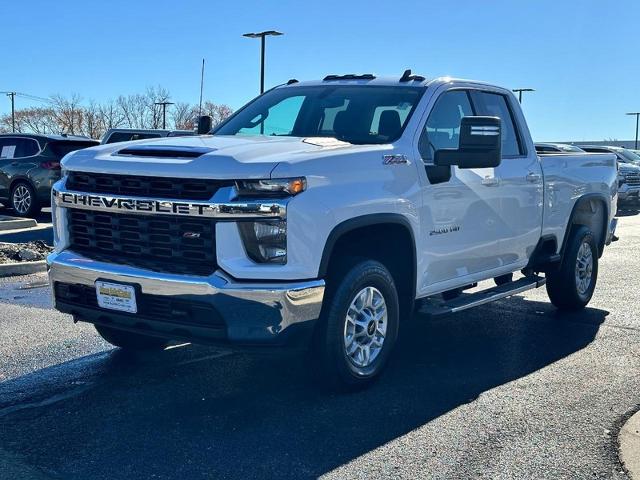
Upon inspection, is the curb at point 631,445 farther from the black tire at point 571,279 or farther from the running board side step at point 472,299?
the black tire at point 571,279

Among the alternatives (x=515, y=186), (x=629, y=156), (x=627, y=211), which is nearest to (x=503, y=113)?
(x=515, y=186)

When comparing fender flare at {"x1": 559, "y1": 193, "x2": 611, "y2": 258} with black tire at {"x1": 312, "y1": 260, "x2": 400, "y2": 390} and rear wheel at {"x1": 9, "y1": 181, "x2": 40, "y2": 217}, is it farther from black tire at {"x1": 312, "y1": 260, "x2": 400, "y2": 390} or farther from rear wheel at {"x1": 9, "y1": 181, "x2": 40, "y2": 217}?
rear wheel at {"x1": 9, "y1": 181, "x2": 40, "y2": 217}

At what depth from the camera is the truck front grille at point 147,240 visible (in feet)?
14.7

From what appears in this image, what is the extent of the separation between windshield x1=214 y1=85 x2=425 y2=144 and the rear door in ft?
3.16

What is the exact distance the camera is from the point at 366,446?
4.25m

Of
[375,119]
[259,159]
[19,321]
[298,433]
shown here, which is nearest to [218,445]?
[298,433]

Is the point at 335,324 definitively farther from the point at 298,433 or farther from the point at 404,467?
the point at 404,467

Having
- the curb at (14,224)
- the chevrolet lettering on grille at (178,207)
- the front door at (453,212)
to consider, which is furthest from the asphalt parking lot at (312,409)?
the curb at (14,224)

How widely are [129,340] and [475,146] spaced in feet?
9.55

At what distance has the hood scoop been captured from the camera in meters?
4.70

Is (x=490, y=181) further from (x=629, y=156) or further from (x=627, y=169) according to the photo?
(x=629, y=156)

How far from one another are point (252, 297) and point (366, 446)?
39.6 inches

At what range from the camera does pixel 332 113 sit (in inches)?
239

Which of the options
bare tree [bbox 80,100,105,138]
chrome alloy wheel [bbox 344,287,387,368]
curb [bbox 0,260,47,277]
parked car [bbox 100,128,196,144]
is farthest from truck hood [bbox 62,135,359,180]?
bare tree [bbox 80,100,105,138]
